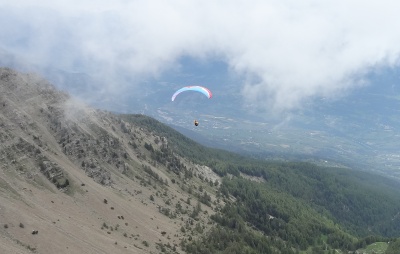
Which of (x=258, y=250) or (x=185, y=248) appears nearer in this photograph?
(x=185, y=248)

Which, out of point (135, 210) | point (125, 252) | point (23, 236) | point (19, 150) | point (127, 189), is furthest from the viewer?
point (127, 189)

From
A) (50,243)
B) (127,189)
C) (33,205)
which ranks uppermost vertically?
(127,189)

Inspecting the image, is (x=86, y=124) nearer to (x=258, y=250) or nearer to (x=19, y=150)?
(x=19, y=150)

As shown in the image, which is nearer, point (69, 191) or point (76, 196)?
A: point (76, 196)

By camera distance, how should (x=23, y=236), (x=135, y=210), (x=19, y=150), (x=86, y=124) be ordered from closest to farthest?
(x=23, y=236), (x=19, y=150), (x=135, y=210), (x=86, y=124)

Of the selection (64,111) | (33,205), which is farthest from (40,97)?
(33,205)

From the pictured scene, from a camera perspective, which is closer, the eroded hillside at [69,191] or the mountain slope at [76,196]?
the eroded hillside at [69,191]

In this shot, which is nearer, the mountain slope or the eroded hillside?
the eroded hillside

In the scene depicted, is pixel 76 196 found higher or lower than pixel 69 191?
lower
